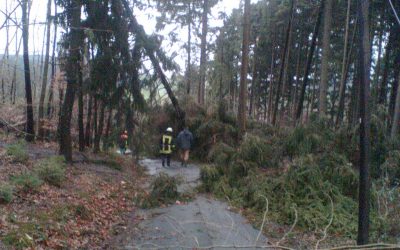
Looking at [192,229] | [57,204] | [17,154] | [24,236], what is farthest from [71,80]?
[24,236]

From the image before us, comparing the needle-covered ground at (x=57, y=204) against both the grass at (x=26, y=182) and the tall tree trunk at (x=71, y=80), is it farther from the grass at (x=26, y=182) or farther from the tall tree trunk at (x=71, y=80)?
the tall tree trunk at (x=71, y=80)

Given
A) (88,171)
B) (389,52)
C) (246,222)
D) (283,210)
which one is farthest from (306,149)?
(389,52)

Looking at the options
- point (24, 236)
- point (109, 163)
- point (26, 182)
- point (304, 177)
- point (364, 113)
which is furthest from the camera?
point (109, 163)

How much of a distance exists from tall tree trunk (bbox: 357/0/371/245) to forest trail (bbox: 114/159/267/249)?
1921mm

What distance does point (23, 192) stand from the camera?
352 inches

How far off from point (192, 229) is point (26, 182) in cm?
396

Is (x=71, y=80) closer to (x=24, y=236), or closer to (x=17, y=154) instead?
(x=17, y=154)

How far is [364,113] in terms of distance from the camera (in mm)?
6246

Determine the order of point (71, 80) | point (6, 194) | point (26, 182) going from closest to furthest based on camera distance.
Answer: point (6, 194) < point (26, 182) < point (71, 80)

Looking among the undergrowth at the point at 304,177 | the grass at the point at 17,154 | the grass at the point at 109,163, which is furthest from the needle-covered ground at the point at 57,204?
the undergrowth at the point at 304,177

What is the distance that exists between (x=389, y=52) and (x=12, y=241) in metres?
25.3

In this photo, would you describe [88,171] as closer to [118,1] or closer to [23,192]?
[23,192]

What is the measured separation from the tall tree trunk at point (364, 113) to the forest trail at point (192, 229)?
1.92 meters

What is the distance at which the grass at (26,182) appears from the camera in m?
9.06
